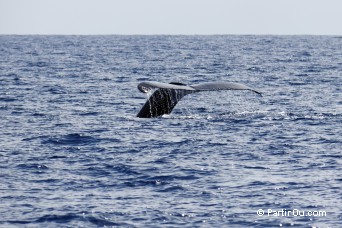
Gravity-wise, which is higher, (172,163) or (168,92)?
(168,92)

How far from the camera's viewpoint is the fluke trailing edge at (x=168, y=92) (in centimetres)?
2352

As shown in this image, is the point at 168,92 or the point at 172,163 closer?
the point at 172,163

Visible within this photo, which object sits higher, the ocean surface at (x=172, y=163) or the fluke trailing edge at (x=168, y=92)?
the fluke trailing edge at (x=168, y=92)

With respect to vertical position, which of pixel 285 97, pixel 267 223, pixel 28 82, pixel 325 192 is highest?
pixel 28 82

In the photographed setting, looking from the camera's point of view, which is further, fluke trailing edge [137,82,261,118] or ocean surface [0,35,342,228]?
fluke trailing edge [137,82,261,118]

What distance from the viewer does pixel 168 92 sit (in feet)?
88.2

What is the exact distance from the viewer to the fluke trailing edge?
23.5 meters

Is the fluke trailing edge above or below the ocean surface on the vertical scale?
above

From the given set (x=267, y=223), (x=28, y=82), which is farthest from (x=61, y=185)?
(x=28, y=82)

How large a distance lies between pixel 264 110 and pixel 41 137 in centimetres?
1066

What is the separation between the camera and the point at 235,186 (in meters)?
18.5

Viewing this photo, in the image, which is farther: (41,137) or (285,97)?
(285,97)

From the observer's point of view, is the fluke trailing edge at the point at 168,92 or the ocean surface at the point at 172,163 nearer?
the ocean surface at the point at 172,163

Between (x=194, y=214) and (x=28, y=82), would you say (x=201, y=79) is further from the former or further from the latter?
(x=194, y=214)
